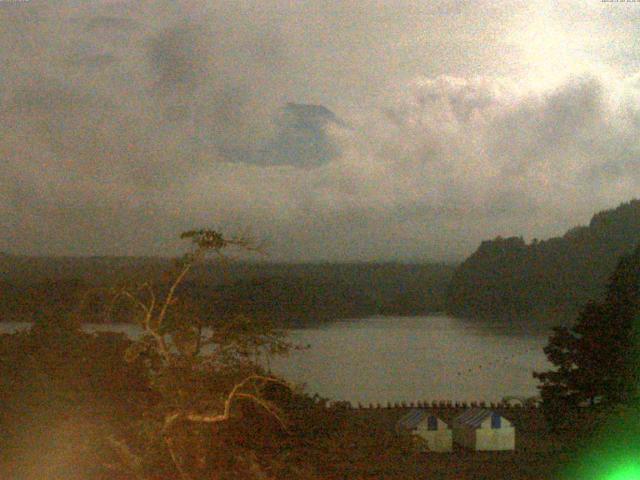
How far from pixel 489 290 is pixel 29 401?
47518 mm

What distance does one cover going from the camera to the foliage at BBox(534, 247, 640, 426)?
45.5 feet

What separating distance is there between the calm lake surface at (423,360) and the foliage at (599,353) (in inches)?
225

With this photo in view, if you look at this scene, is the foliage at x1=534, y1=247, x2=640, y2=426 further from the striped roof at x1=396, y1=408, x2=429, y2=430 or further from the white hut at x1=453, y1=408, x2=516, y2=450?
the striped roof at x1=396, y1=408, x2=429, y2=430

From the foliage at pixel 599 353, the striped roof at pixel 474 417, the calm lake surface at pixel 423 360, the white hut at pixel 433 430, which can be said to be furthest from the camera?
the calm lake surface at pixel 423 360

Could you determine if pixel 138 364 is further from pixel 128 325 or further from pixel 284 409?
pixel 284 409

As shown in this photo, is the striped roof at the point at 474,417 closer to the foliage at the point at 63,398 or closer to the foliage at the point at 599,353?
the foliage at the point at 599,353

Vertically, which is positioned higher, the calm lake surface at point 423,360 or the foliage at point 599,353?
the foliage at point 599,353

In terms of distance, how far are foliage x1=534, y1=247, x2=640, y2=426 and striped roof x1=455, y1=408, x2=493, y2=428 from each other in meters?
1.41

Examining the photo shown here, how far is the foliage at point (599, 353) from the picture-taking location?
45.5 feet

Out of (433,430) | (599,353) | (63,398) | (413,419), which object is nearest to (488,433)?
(433,430)

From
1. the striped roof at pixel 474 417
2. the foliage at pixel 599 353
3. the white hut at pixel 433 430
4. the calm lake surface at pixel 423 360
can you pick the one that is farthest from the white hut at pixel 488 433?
the calm lake surface at pixel 423 360

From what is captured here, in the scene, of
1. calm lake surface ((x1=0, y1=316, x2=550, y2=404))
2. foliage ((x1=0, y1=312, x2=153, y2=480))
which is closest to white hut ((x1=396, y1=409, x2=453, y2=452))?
calm lake surface ((x1=0, y1=316, x2=550, y2=404))

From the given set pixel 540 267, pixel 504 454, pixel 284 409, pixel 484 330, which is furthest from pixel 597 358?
pixel 484 330

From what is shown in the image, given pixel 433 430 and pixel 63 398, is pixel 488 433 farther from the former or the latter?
pixel 63 398
